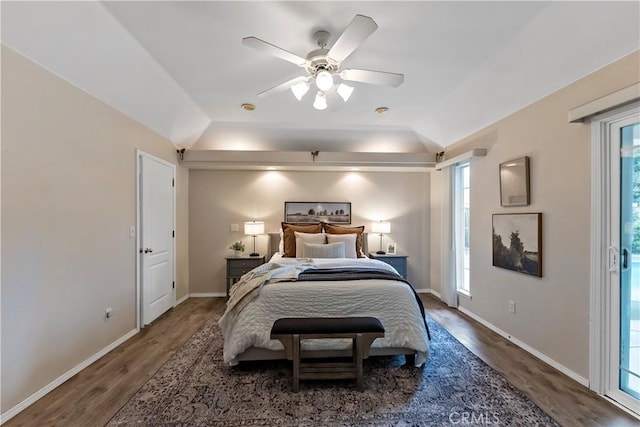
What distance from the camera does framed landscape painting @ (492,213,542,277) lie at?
2.65 m

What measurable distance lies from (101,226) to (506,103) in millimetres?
4246

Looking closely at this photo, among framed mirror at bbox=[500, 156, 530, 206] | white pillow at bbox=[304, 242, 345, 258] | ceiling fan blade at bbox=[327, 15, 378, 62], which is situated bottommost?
white pillow at bbox=[304, 242, 345, 258]

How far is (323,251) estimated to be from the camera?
12.8 feet

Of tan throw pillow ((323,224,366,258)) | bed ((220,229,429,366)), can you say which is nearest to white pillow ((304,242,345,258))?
tan throw pillow ((323,224,366,258))

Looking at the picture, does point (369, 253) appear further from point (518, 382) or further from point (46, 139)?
point (46, 139)

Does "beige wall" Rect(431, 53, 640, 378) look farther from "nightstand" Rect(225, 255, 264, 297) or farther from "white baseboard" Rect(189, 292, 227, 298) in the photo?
"white baseboard" Rect(189, 292, 227, 298)

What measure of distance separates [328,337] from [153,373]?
1.57 m

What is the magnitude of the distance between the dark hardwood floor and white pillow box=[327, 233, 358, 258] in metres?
1.49

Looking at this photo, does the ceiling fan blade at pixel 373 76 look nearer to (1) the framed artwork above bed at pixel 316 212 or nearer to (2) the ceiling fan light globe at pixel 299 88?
(2) the ceiling fan light globe at pixel 299 88

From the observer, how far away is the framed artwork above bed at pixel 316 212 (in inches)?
191

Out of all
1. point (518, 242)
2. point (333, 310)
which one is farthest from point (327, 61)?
point (518, 242)

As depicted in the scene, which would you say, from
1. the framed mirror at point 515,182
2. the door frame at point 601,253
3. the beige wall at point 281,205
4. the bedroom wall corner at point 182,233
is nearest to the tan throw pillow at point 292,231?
the beige wall at point 281,205

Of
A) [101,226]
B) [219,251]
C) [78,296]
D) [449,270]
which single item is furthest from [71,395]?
[449,270]

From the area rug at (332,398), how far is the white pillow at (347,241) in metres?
1.64
